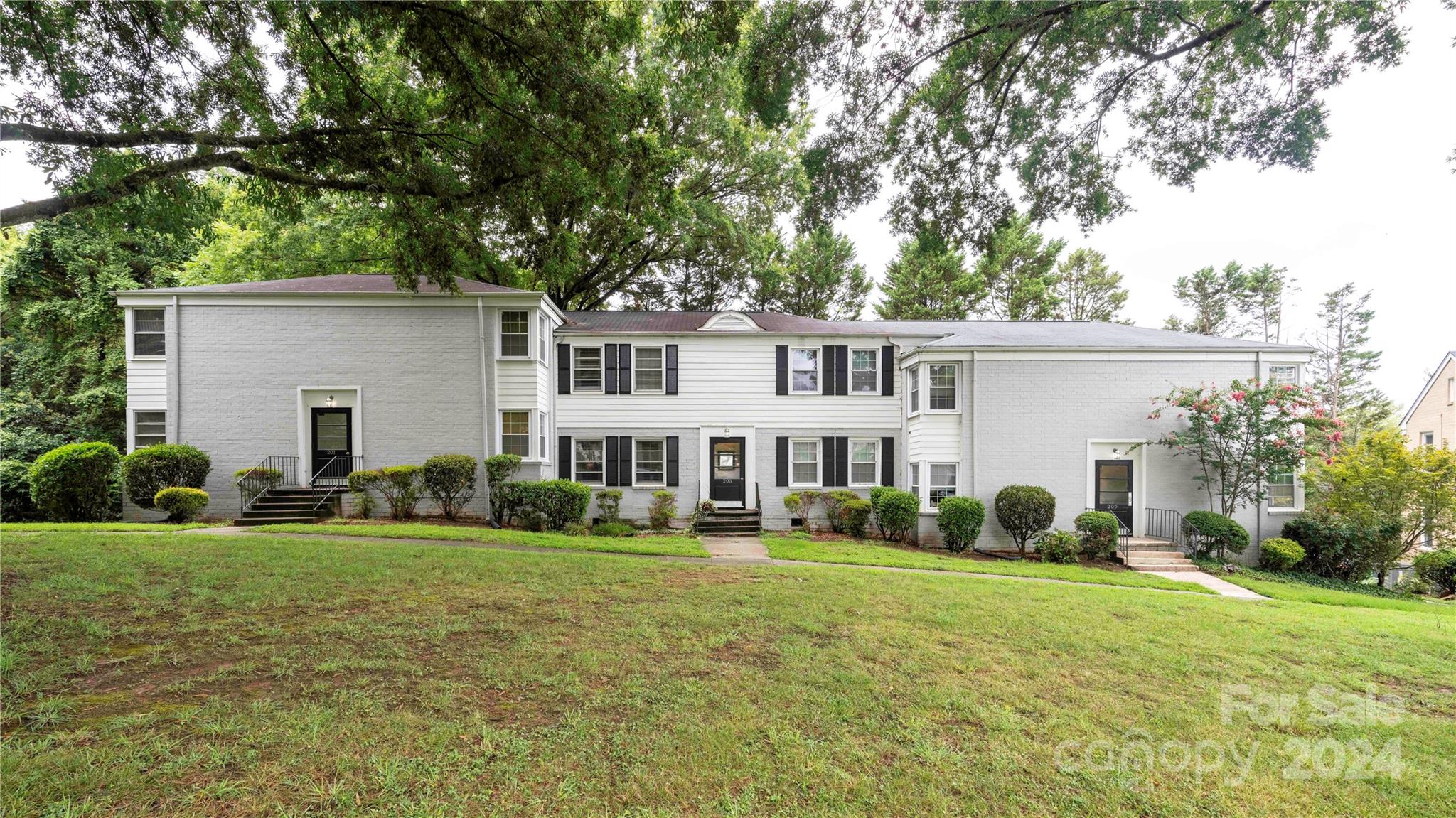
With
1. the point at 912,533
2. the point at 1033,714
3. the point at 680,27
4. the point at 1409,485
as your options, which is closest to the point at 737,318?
the point at 912,533

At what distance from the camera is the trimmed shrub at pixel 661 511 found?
46.7ft

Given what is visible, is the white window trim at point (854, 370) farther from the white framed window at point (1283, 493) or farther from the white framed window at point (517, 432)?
the white framed window at point (1283, 493)

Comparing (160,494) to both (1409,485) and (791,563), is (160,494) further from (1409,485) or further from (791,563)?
(1409,485)

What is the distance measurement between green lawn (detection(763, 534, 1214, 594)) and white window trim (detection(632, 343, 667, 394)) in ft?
18.5

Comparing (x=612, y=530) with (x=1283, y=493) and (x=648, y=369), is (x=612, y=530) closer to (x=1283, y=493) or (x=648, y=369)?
(x=648, y=369)

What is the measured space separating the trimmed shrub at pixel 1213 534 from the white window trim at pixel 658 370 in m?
12.7

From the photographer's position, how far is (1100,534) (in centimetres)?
1220

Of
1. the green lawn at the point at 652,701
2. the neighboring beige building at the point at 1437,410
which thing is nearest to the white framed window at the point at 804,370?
the green lawn at the point at 652,701

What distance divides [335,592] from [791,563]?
6.48 meters

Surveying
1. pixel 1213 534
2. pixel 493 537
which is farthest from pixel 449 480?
pixel 1213 534

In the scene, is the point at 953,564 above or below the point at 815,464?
below

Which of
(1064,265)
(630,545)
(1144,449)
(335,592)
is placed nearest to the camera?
(335,592)

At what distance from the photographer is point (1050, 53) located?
274 inches

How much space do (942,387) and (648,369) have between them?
25.4 feet
